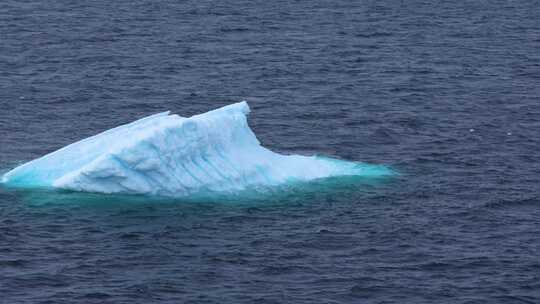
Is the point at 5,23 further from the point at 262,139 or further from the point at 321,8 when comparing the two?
the point at 262,139

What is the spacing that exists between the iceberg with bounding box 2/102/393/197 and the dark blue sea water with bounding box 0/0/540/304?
3.70ft

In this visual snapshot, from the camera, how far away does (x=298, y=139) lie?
230ft

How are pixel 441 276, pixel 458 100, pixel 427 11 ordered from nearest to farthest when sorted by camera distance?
pixel 441 276 → pixel 458 100 → pixel 427 11

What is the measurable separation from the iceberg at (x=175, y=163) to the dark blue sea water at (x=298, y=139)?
44.4 inches

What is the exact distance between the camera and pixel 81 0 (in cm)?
11406

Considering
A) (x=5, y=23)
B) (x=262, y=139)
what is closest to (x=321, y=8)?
(x=5, y=23)

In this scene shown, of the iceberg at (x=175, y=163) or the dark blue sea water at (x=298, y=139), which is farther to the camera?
the iceberg at (x=175, y=163)

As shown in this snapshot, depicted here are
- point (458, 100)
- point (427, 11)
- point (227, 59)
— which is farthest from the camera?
point (427, 11)

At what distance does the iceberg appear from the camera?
57594 millimetres

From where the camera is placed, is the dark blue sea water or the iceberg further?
the iceberg

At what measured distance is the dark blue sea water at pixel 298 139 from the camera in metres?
48.5

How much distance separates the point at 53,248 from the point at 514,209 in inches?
868

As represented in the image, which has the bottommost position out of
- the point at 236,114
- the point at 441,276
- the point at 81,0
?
the point at 441,276

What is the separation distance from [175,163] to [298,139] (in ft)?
42.1
